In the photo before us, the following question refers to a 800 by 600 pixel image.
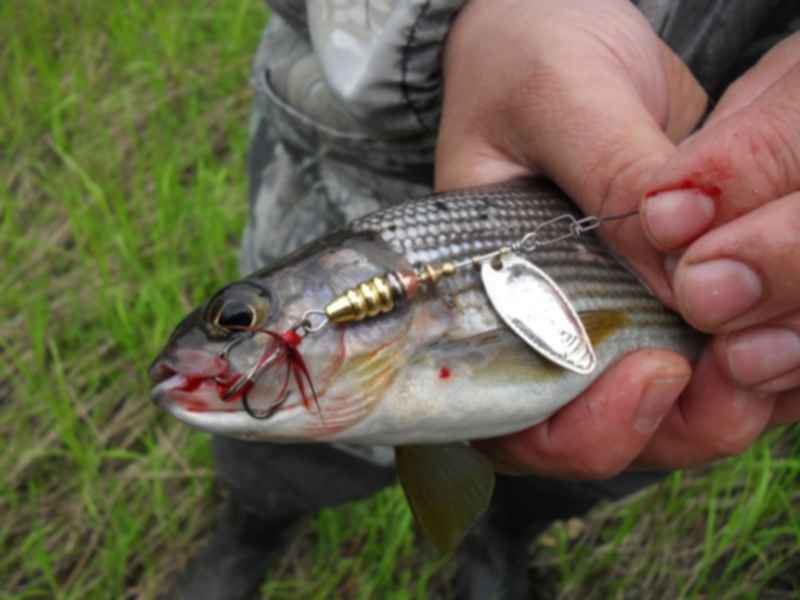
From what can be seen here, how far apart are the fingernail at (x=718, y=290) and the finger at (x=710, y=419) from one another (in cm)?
24

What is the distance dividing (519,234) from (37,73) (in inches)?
145

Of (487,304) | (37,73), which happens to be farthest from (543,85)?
(37,73)

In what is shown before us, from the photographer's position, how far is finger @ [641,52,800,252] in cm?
145

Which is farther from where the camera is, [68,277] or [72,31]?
[72,31]

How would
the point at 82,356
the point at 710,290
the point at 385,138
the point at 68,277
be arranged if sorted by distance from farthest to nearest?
1. the point at 68,277
2. the point at 82,356
3. the point at 385,138
4. the point at 710,290

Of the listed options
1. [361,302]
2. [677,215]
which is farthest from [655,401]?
[361,302]

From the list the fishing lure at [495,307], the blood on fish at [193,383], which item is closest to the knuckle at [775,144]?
the fishing lure at [495,307]

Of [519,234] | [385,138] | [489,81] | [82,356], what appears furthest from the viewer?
[82,356]

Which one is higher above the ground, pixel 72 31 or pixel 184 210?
pixel 72 31

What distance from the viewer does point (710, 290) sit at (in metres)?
1.54

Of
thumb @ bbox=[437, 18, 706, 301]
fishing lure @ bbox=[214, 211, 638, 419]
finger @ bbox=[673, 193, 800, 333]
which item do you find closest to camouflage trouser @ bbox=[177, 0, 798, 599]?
thumb @ bbox=[437, 18, 706, 301]

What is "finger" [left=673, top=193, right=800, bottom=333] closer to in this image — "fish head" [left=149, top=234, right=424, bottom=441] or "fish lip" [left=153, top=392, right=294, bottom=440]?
"fish head" [left=149, top=234, right=424, bottom=441]

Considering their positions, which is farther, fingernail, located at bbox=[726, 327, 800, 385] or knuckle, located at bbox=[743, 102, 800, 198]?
fingernail, located at bbox=[726, 327, 800, 385]

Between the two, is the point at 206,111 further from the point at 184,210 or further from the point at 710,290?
the point at 710,290
